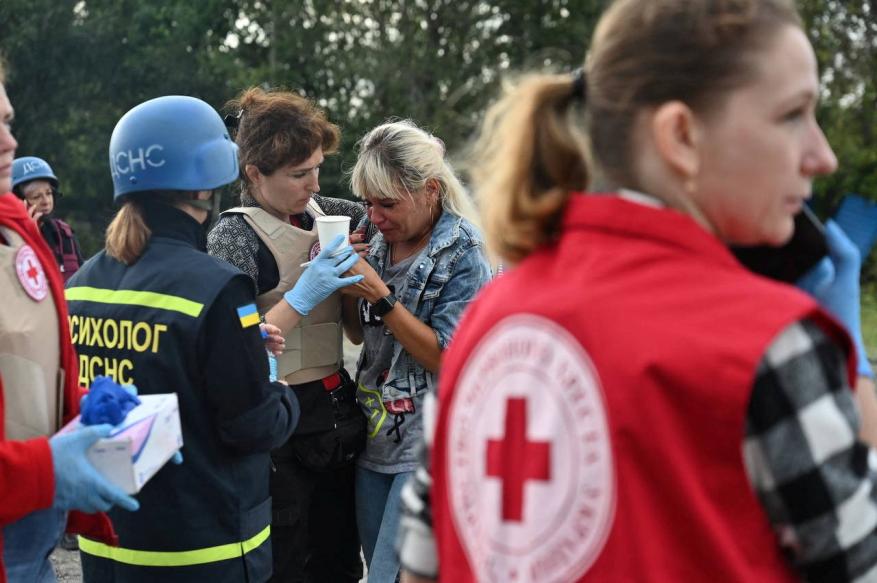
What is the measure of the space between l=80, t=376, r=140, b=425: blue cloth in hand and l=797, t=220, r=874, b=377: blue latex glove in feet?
5.13

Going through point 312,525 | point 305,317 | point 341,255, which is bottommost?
point 312,525

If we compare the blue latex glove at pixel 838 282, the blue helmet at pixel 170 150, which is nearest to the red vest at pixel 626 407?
the blue latex glove at pixel 838 282

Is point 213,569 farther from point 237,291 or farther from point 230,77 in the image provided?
point 230,77

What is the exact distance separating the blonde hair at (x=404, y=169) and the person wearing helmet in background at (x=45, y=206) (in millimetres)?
3914

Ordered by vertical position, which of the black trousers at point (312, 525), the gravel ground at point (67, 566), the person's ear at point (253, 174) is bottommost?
the gravel ground at point (67, 566)

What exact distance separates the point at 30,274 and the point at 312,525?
5.61 feet

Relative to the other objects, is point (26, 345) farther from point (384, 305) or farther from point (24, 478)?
point (384, 305)

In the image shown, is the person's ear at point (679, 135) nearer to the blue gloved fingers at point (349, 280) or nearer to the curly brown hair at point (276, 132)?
the blue gloved fingers at point (349, 280)

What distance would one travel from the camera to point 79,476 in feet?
7.67

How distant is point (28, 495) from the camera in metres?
2.28

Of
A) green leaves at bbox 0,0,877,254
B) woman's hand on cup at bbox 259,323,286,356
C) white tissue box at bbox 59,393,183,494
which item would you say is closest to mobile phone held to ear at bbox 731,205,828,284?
white tissue box at bbox 59,393,183,494

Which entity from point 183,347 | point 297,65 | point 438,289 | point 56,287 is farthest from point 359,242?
point 297,65

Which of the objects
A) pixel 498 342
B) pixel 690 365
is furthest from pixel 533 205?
pixel 690 365

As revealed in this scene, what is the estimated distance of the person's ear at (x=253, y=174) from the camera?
379cm
